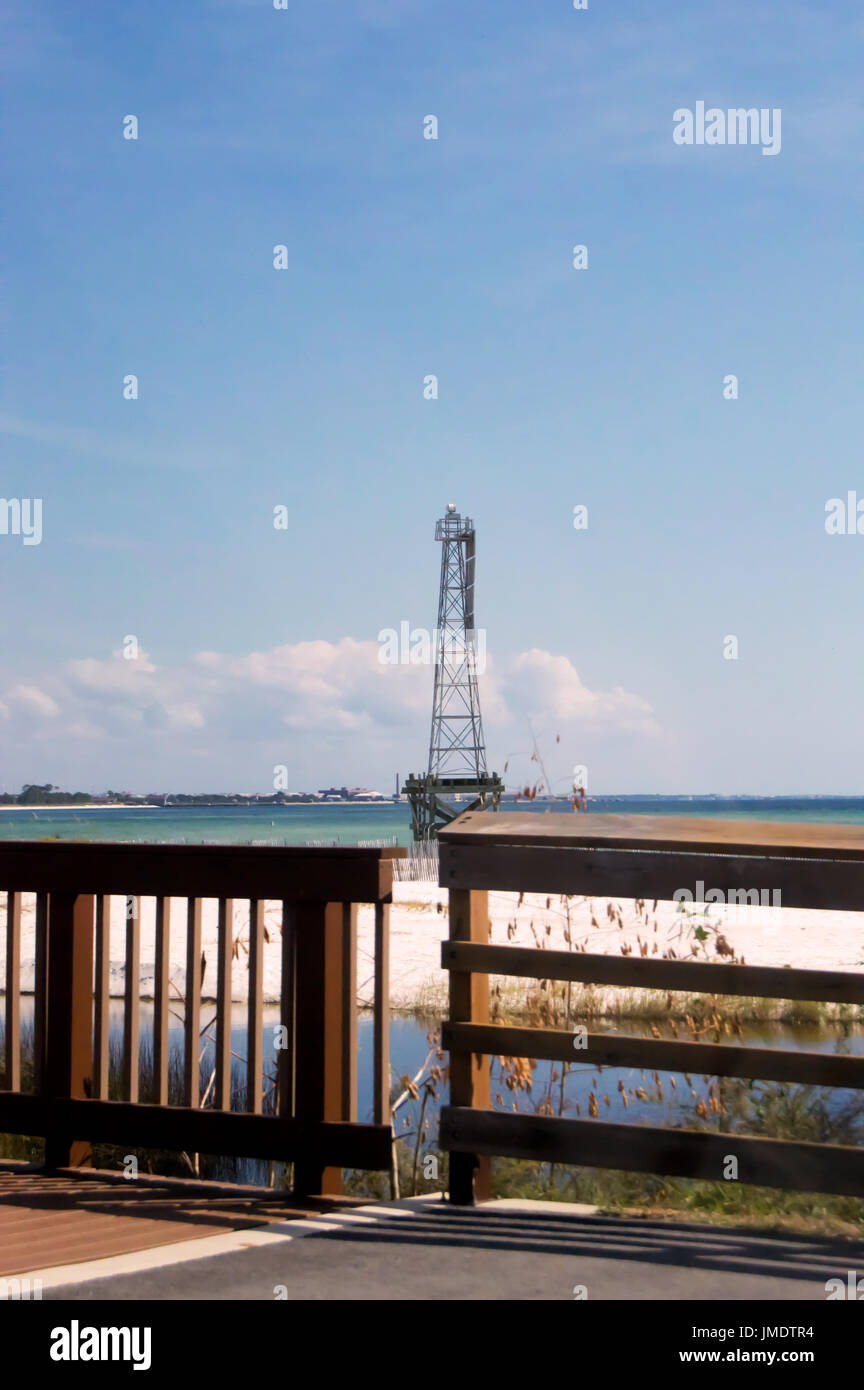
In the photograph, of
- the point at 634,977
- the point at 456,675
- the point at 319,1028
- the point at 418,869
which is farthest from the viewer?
the point at 456,675

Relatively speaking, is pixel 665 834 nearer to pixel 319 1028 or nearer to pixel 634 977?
pixel 634 977

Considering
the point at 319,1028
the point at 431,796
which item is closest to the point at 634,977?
the point at 319,1028

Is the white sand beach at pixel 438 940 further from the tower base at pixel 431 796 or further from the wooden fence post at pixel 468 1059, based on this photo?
the wooden fence post at pixel 468 1059

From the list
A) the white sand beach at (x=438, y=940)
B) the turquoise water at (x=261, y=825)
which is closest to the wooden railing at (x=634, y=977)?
the white sand beach at (x=438, y=940)

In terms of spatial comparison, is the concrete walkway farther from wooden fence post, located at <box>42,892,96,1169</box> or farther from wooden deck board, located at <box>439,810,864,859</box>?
wooden fence post, located at <box>42,892,96,1169</box>

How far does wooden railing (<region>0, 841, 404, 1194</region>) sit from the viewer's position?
4.01 metres

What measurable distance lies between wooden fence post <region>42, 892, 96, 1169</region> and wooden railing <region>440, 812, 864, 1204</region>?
1.55 m

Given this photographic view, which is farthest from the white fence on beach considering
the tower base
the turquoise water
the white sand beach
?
the turquoise water

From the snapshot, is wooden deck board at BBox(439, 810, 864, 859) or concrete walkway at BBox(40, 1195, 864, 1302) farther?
wooden deck board at BBox(439, 810, 864, 859)

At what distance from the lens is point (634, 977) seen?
362cm

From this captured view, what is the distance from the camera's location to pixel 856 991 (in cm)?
333

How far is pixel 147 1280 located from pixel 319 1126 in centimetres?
106

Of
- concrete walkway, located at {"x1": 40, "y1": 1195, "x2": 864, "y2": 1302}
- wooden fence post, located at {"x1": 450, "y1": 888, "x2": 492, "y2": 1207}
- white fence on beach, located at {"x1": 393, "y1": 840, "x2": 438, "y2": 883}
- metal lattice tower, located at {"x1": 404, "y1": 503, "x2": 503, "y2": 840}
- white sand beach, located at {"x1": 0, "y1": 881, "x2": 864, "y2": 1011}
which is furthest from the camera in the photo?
metal lattice tower, located at {"x1": 404, "y1": 503, "x2": 503, "y2": 840}

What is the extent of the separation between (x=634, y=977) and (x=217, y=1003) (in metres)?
1.55
